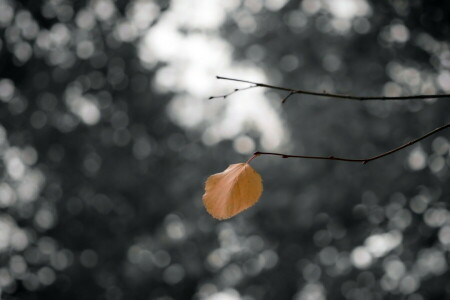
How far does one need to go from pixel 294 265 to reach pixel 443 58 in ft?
7.85

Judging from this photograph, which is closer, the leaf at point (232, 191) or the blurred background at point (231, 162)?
the leaf at point (232, 191)

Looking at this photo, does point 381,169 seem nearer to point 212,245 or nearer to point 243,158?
point 243,158

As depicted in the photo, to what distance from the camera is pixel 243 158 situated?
209 inches

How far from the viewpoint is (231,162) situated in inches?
204

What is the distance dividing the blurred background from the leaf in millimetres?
4544

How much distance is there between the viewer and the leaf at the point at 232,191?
0.48 m

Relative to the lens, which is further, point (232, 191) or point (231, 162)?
point (231, 162)

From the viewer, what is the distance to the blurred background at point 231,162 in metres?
5.11

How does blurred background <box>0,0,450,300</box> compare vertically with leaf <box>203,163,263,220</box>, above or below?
below

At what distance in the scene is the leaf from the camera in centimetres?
48

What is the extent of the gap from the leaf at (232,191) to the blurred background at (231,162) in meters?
4.54

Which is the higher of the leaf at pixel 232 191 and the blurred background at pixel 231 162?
the leaf at pixel 232 191

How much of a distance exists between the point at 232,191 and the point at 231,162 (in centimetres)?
469

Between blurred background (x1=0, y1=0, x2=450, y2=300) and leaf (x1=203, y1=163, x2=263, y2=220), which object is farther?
blurred background (x1=0, y1=0, x2=450, y2=300)
